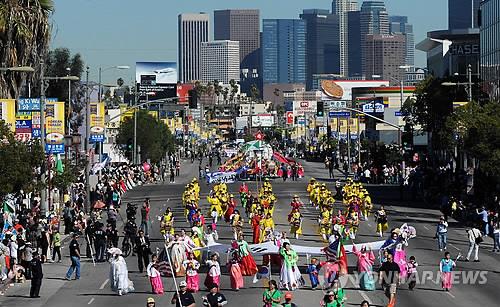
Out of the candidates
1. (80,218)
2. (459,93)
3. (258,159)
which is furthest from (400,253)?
(258,159)

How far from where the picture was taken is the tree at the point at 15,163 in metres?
38.4

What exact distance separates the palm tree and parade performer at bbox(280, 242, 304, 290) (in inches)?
761

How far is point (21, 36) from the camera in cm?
4791

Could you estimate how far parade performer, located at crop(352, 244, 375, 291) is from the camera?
30.8 meters

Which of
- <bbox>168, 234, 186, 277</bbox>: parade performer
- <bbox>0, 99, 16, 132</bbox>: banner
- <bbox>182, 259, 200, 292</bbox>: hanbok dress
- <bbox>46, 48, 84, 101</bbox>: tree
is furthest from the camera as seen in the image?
<bbox>46, 48, 84, 101</bbox>: tree

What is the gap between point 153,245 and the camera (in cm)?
4253

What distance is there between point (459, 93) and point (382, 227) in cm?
3577

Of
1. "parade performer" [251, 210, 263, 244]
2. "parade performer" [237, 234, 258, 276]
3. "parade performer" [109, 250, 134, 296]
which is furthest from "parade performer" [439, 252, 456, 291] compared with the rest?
"parade performer" [251, 210, 263, 244]

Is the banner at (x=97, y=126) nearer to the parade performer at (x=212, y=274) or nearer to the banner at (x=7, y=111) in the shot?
the banner at (x=7, y=111)

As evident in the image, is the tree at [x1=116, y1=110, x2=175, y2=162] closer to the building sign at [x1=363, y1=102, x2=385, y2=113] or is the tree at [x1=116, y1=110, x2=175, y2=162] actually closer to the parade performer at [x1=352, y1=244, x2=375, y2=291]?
the building sign at [x1=363, y1=102, x2=385, y2=113]

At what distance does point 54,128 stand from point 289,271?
2292 centimetres

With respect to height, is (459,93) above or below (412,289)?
above

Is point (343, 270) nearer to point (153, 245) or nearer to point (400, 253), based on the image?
point (400, 253)

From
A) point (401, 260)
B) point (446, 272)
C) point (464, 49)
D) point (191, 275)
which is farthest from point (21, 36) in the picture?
point (464, 49)
